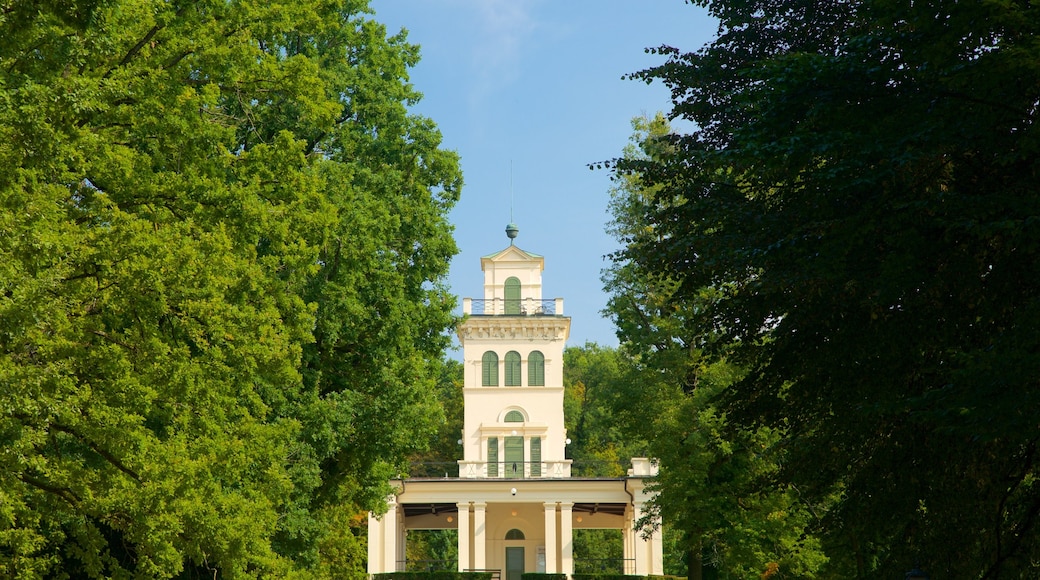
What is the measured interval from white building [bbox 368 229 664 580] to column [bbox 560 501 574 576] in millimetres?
97

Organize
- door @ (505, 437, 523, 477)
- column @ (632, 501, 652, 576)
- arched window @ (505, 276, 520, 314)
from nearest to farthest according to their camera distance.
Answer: column @ (632, 501, 652, 576), door @ (505, 437, 523, 477), arched window @ (505, 276, 520, 314)

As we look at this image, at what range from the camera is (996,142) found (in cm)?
1170

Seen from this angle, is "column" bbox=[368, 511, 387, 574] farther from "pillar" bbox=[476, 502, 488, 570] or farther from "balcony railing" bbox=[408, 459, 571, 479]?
"balcony railing" bbox=[408, 459, 571, 479]

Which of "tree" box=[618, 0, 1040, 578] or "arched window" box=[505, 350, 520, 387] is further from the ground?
"arched window" box=[505, 350, 520, 387]

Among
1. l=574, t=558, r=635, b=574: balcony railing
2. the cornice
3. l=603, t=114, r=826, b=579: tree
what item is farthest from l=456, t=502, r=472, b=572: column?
l=603, t=114, r=826, b=579: tree

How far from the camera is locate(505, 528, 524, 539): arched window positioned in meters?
57.1

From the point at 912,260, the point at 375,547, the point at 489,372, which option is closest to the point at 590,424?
the point at 489,372

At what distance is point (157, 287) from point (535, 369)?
4347 cm

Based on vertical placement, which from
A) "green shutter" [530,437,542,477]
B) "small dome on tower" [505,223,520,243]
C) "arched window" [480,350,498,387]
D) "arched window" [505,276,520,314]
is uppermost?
→ "small dome on tower" [505,223,520,243]

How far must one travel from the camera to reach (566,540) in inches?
1969

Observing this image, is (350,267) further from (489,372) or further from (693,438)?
(489,372)

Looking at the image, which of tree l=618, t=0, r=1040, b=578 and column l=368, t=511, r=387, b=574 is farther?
column l=368, t=511, r=387, b=574

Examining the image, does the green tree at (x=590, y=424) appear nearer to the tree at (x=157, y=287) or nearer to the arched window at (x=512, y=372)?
the arched window at (x=512, y=372)

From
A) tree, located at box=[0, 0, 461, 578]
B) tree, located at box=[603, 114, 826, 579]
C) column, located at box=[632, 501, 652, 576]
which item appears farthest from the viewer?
column, located at box=[632, 501, 652, 576]
